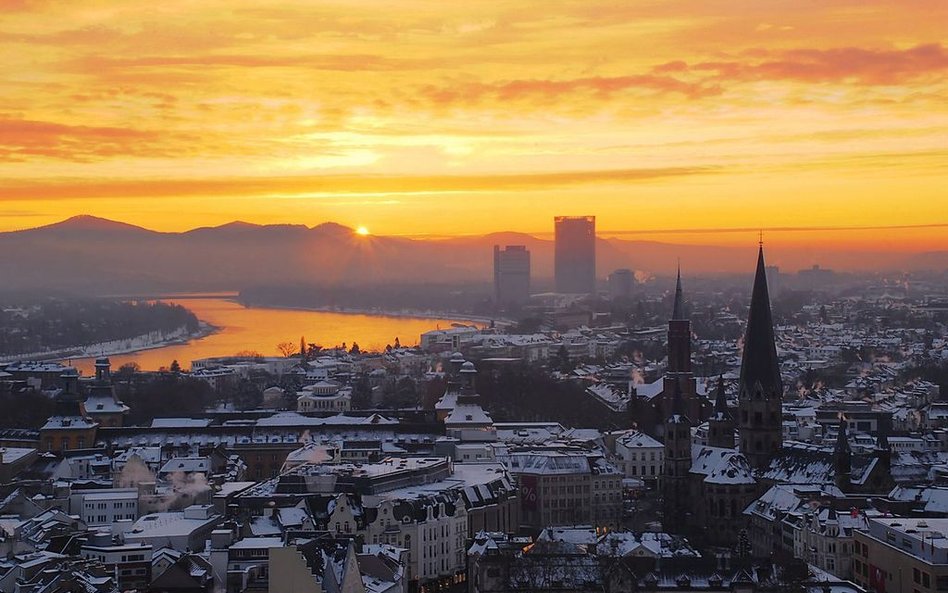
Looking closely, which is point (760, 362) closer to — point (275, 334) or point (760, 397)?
point (760, 397)

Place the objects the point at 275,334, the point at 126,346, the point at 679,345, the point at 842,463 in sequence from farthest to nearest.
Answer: the point at 275,334, the point at 126,346, the point at 679,345, the point at 842,463

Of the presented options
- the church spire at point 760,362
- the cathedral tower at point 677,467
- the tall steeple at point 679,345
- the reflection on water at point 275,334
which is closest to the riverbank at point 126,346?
the reflection on water at point 275,334

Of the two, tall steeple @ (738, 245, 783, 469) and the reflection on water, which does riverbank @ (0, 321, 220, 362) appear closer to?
the reflection on water

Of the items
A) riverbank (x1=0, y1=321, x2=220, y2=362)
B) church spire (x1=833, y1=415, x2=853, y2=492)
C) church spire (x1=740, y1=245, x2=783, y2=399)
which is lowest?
riverbank (x1=0, y1=321, x2=220, y2=362)

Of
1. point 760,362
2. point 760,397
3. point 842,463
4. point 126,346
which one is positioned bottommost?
point 126,346

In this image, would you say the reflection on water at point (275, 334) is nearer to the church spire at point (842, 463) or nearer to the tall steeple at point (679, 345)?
the tall steeple at point (679, 345)

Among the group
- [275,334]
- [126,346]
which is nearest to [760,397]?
[126,346]

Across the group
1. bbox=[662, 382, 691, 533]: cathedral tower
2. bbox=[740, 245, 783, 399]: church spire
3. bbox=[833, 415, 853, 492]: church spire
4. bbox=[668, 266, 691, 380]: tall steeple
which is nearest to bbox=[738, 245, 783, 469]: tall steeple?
bbox=[740, 245, 783, 399]: church spire

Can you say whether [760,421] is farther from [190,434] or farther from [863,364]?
[863,364]
